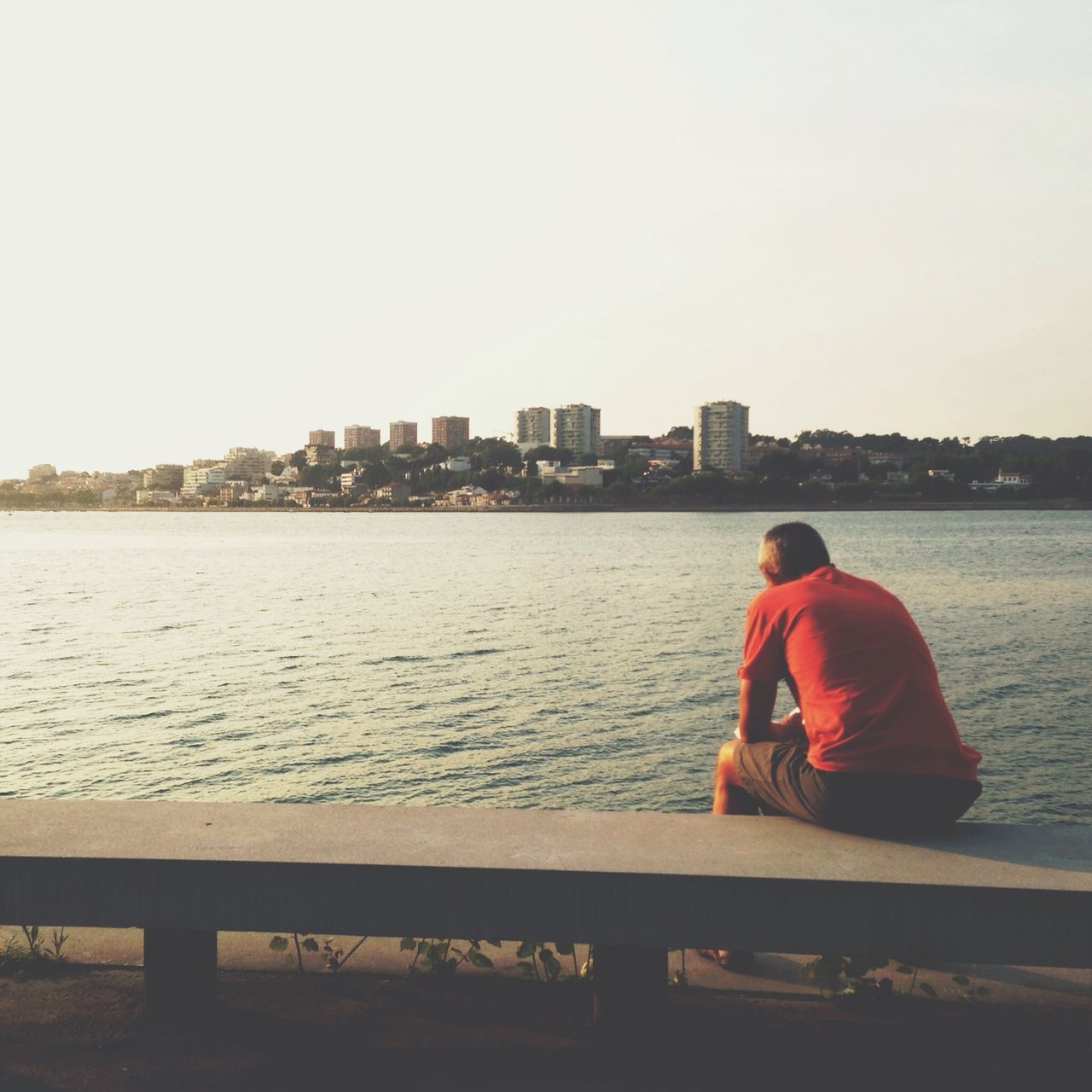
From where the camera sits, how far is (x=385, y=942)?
3.95 m

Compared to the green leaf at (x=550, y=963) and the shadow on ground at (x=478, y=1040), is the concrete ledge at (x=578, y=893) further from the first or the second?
the green leaf at (x=550, y=963)

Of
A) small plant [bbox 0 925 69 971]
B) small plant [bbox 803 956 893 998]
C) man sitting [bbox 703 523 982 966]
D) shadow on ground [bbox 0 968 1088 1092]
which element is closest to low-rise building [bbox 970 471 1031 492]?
man sitting [bbox 703 523 982 966]

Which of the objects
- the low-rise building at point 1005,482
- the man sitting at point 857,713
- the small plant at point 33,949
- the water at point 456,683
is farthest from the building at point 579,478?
the small plant at point 33,949

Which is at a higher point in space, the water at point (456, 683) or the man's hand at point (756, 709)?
the man's hand at point (756, 709)

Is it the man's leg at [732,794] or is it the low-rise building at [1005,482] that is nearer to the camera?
the man's leg at [732,794]

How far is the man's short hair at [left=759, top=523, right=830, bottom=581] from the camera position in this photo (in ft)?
13.4

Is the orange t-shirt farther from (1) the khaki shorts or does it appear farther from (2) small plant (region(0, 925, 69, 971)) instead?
(2) small plant (region(0, 925, 69, 971))

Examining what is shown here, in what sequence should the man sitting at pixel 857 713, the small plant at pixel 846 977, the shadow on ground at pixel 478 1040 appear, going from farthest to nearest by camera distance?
the man sitting at pixel 857 713 → the small plant at pixel 846 977 → the shadow on ground at pixel 478 1040

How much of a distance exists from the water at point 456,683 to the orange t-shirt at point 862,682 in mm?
8658

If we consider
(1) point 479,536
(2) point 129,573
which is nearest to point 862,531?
(1) point 479,536

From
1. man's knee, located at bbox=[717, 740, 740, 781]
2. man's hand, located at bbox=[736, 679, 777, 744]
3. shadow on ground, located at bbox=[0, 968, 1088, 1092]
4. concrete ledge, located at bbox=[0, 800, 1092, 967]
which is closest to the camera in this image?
shadow on ground, located at bbox=[0, 968, 1088, 1092]

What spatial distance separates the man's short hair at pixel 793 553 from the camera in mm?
4098

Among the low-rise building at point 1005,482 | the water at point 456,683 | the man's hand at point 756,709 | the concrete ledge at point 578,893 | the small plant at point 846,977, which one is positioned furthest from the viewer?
the low-rise building at point 1005,482

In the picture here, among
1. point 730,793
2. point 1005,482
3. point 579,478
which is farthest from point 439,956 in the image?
point 579,478
